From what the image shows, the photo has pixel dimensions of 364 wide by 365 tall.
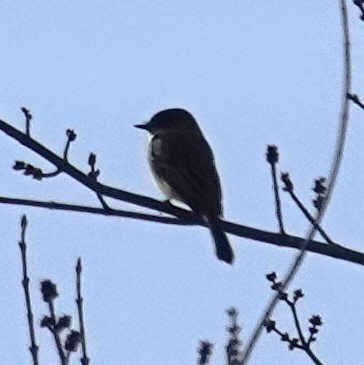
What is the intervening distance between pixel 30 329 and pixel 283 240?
1.29m

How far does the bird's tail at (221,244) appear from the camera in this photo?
7.78m

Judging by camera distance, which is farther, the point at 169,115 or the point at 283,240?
the point at 169,115

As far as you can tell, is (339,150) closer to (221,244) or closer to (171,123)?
(221,244)

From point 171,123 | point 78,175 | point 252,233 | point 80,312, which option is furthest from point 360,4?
point 171,123

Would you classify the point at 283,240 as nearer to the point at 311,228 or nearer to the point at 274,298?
the point at 311,228

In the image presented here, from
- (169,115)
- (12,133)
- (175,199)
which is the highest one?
(169,115)

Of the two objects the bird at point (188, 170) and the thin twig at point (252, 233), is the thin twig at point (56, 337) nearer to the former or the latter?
the thin twig at point (252, 233)

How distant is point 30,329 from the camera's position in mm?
5684

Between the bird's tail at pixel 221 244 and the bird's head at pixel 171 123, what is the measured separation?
276 centimetres

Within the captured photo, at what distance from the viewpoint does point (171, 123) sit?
444 inches

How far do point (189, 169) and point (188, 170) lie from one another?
3 centimetres

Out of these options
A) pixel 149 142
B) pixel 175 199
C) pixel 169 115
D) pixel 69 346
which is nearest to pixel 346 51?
pixel 69 346

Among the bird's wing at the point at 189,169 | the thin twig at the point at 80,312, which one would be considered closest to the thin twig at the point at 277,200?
the thin twig at the point at 80,312

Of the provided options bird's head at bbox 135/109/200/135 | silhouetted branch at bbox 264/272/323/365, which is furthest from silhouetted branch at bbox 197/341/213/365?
bird's head at bbox 135/109/200/135
